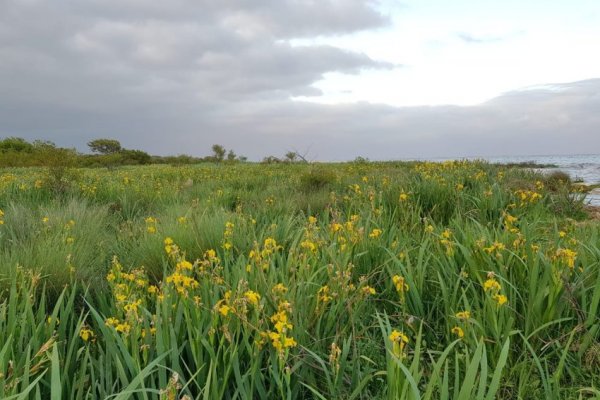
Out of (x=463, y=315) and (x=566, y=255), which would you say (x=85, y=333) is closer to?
(x=463, y=315)

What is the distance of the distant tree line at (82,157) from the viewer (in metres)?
8.53

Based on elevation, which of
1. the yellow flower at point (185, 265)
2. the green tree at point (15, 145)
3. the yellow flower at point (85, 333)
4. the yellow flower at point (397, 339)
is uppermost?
the green tree at point (15, 145)

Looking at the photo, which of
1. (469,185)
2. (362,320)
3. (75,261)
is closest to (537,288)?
(362,320)

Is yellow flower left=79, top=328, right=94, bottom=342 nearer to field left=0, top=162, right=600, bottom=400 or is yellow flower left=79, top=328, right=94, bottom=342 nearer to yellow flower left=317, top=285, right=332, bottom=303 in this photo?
field left=0, top=162, right=600, bottom=400

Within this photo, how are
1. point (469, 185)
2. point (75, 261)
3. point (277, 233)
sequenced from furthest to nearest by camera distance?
point (469, 185) → point (277, 233) → point (75, 261)

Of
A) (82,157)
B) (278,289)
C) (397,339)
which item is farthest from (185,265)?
(82,157)

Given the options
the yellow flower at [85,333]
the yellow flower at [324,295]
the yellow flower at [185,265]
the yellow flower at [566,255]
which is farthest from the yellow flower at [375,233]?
the yellow flower at [85,333]

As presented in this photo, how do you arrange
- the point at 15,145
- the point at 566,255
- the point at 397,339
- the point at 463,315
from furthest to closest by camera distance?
1. the point at 15,145
2. the point at 566,255
3. the point at 463,315
4. the point at 397,339

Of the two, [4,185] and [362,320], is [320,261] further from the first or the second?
[4,185]

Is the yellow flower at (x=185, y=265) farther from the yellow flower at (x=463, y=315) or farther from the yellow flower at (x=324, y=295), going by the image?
the yellow flower at (x=463, y=315)

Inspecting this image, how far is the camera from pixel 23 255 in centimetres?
316

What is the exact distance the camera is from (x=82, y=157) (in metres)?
24.2

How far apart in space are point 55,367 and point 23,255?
2.03 metres

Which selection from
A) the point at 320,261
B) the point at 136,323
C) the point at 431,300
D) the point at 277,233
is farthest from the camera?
the point at 277,233
